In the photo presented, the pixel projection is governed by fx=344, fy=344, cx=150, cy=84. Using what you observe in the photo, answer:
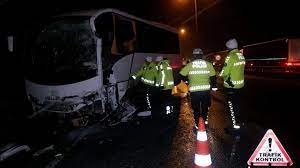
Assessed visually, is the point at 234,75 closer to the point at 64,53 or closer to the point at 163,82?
the point at 163,82

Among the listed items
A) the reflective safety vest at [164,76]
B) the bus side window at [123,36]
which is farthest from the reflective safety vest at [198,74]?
the bus side window at [123,36]

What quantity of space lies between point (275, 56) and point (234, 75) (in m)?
16.6

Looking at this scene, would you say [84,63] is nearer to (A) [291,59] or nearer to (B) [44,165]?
(B) [44,165]

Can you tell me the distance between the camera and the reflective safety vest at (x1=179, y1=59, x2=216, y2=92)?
25.7 ft

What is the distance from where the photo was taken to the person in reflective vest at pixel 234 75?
7.49 meters

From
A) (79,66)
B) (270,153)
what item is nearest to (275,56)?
(79,66)

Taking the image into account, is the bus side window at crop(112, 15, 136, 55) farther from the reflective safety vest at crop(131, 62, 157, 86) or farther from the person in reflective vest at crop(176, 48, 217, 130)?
the person in reflective vest at crop(176, 48, 217, 130)

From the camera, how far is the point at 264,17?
38344 mm

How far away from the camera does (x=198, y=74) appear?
7875 millimetres

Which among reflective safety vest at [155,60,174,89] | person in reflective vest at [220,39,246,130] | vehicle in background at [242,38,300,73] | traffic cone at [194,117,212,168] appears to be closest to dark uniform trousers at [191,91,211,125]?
person in reflective vest at [220,39,246,130]

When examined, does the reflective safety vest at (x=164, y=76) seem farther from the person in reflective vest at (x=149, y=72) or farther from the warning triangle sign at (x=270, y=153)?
the warning triangle sign at (x=270, y=153)

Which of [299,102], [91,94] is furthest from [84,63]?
[299,102]

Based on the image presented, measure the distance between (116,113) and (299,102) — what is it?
620 cm

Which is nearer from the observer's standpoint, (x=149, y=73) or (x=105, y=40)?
(x=105, y=40)
